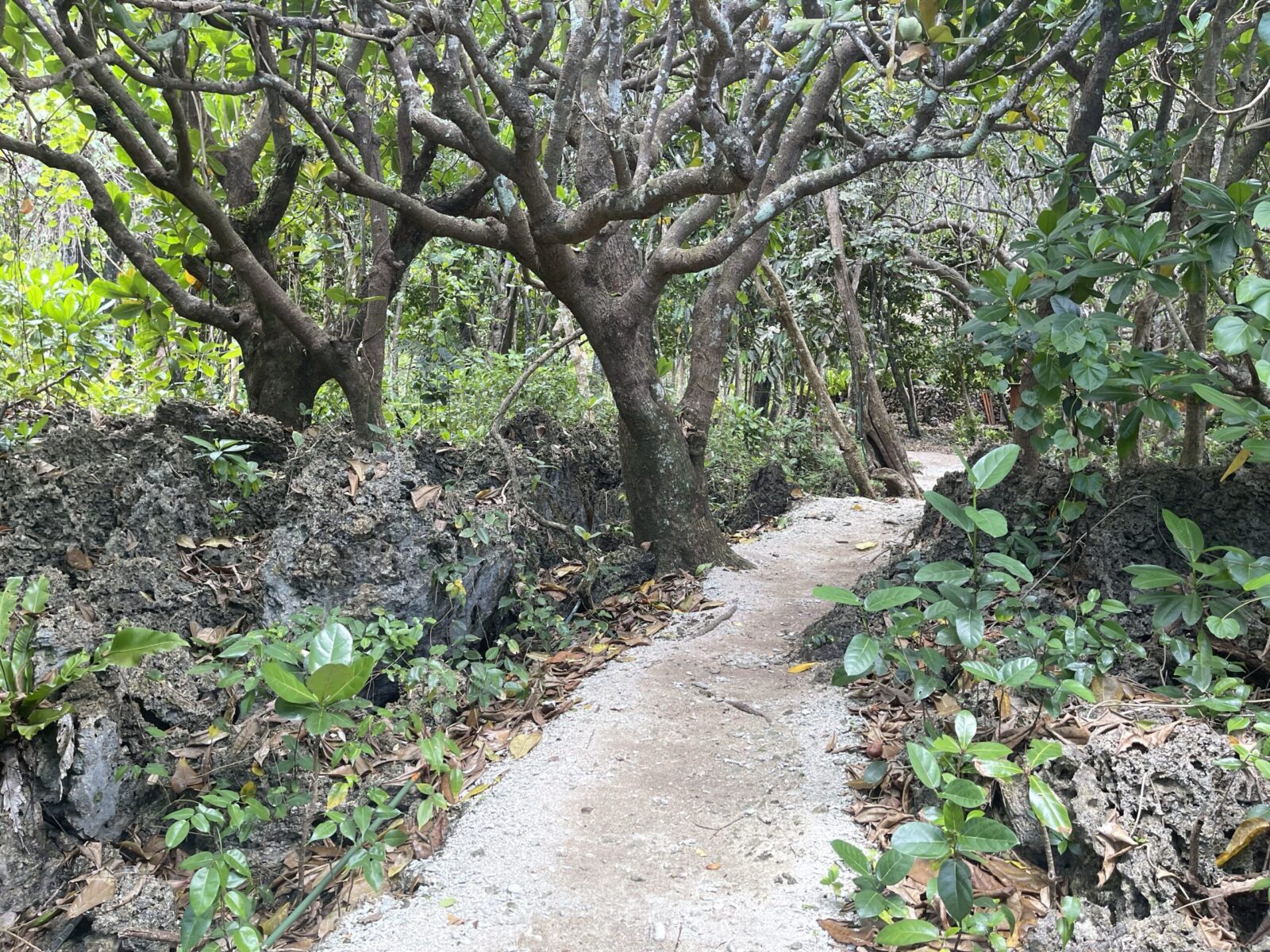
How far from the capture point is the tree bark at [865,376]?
366 inches

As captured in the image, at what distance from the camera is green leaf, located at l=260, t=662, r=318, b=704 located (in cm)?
238

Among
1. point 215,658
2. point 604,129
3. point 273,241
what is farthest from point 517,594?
point 273,241

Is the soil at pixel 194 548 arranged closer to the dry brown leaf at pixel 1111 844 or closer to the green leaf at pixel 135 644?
the green leaf at pixel 135 644

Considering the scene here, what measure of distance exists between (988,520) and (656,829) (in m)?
1.54

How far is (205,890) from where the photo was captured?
2.44 m

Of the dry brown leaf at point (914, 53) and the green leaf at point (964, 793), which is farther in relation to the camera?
the dry brown leaf at point (914, 53)

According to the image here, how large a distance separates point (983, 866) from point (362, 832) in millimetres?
1878

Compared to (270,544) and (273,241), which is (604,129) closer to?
(270,544)

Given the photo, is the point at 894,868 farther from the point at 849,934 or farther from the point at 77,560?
the point at 77,560

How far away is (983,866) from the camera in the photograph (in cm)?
257

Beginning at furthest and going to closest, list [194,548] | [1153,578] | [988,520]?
1. [194,548]
2. [1153,578]
3. [988,520]

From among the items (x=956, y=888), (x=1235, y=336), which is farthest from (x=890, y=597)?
(x=1235, y=336)

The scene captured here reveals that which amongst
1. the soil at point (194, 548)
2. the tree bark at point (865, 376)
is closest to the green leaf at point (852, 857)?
the soil at point (194, 548)

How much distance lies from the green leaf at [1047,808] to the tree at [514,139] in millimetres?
2633
